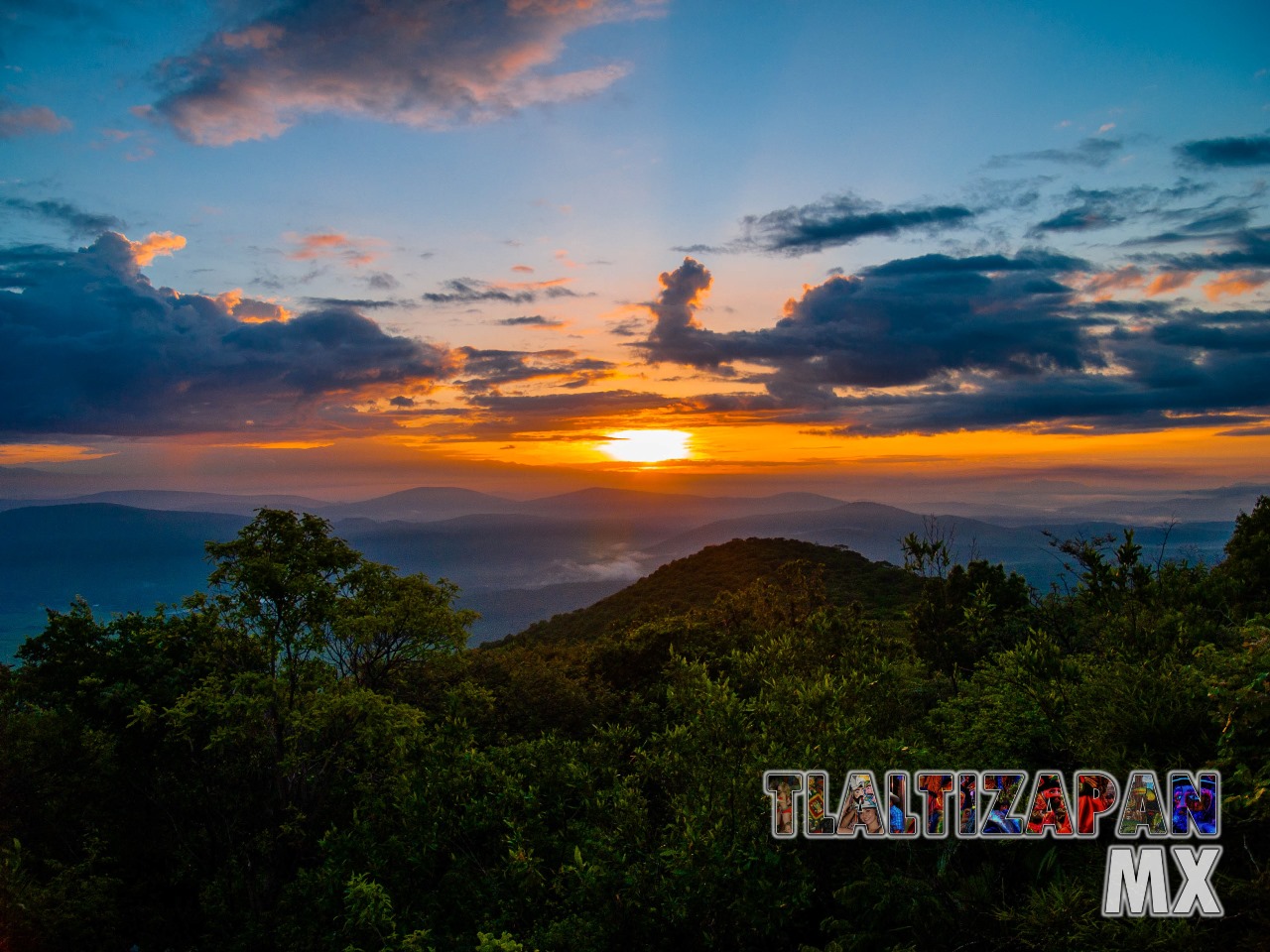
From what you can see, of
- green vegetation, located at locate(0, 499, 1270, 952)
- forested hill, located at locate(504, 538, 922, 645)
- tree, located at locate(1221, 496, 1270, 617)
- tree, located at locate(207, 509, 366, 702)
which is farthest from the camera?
forested hill, located at locate(504, 538, 922, 645)

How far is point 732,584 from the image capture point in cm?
8294

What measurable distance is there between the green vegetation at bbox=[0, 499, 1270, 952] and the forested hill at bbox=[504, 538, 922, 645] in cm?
3951

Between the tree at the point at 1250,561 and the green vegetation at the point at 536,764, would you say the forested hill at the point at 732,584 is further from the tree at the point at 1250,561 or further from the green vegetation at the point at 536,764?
the green vegetation at the point at 536,764

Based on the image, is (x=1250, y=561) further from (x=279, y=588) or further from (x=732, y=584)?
(x=732, y=584)

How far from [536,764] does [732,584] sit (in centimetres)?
6794

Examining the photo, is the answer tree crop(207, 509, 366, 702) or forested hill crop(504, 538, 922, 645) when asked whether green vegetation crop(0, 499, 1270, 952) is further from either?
forested hill crop(504, 538, 922, 645)

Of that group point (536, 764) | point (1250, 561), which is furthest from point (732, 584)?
point (536, 764)

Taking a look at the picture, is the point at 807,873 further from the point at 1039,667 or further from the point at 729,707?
the point at 1039,667

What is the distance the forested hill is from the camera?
70.1 meters

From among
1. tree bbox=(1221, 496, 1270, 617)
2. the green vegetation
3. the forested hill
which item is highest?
tree bbox=(1221, 496, 1270, 617)

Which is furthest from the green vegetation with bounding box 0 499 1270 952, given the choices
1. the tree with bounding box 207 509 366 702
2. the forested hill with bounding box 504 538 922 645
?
the forested hill with bounding box 504 538 922 645

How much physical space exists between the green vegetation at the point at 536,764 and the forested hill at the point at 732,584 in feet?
130

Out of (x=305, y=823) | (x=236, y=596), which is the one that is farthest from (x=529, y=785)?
(x=236, y=596)

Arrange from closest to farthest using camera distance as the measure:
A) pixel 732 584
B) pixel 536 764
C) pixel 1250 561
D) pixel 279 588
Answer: pixel 536 764 → pixel 279 588 → pixel 1250 561 → pixel 732 584
